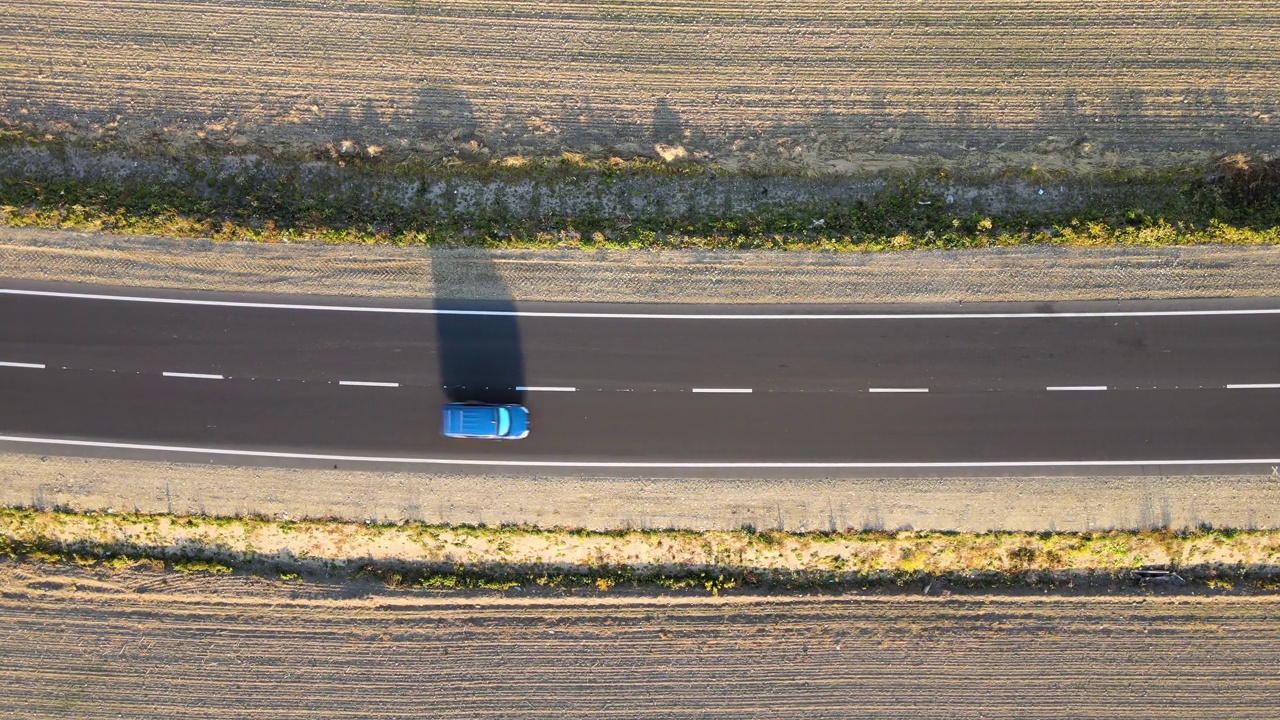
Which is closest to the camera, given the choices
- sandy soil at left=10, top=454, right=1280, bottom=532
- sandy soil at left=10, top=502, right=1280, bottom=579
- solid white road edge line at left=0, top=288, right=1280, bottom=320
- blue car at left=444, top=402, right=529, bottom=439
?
blue car at left=444, top=402, right=529, bottom=439

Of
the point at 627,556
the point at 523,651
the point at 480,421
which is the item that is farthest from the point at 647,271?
the point at 523,651

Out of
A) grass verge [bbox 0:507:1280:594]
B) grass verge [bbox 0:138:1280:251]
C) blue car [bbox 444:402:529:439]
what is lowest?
grass verge [bbox 0:507:1280:594]

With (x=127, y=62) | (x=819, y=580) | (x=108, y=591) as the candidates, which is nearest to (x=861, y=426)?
(x=819, y=580)

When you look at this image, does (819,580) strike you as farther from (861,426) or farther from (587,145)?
(587,145)

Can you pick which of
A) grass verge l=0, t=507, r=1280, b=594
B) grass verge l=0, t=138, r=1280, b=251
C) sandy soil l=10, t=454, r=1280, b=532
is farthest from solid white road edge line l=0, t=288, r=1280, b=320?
grass verge l=0, t=507, r=1280, b=594

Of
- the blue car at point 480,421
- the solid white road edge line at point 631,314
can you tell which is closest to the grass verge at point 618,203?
the solid white road edge line at point 631,314

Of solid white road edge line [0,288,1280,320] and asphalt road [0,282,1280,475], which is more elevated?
solid white road edge line [0,288,1280,320]

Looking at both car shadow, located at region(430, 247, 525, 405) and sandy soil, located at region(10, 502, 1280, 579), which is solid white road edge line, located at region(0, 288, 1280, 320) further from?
sandy soil, located at region(10, 502, 1280, 579)
